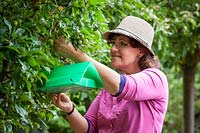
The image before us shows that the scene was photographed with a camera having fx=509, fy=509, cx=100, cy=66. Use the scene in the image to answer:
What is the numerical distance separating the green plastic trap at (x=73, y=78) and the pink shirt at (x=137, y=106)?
0.47 ft

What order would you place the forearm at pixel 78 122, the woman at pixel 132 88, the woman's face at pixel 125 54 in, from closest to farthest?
the woman at pixel 132 88, the woman's face at pixel 125 54, the forearm at pixel 78 122

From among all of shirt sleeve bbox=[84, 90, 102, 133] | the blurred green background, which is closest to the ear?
the blurred green background

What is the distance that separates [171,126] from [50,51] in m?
9.97

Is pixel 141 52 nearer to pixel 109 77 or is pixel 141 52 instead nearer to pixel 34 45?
pixel 109 77

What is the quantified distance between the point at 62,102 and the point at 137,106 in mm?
394

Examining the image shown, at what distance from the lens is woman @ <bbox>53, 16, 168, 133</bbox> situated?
2.34 metres

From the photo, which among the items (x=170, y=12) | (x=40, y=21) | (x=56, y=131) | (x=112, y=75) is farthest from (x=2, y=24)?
(x=56, y=131)

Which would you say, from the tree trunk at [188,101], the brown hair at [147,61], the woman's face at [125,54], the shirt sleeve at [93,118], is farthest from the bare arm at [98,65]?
the tree trunk at [188,101]

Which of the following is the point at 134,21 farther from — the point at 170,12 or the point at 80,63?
the point at 170,12

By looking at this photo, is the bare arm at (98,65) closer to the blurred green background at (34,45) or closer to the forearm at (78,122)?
the blurred green background at (34,45)

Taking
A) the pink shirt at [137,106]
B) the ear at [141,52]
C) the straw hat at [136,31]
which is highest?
the straw hat at [136,31]

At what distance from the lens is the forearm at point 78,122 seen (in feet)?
8.98

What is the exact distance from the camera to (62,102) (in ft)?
8.64

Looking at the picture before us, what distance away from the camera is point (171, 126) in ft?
39.6
